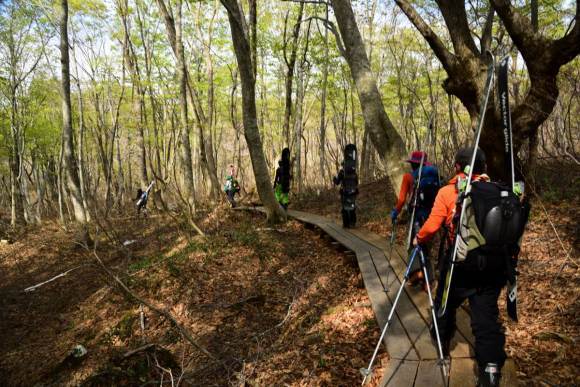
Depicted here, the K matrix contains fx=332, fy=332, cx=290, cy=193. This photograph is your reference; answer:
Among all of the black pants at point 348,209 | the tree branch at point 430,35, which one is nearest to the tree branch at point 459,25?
the tree branch at point 430,35

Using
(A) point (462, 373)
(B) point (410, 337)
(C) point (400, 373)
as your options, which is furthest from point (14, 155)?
(A) point (462, 373)

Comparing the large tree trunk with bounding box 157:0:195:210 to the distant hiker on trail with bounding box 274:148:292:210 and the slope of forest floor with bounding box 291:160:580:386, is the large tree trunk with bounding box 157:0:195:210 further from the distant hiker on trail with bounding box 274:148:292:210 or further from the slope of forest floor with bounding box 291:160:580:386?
the slope of forest floor with bounding box 291:160:580:386

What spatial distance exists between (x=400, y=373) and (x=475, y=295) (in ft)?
3.60

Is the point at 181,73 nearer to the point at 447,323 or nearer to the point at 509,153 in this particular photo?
the point at 509,153

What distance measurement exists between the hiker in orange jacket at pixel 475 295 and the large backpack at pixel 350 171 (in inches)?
218

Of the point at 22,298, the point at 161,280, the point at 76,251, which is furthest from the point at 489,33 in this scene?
the point at 76,251

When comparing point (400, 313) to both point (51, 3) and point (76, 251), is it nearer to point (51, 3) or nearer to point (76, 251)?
point (76, 251)

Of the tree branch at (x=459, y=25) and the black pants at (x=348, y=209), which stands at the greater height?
the tree branch at (x=459, y=25)

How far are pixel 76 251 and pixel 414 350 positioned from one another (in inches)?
519

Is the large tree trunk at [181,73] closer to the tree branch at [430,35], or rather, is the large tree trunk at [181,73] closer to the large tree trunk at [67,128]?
the large tree trunk at [67,128]

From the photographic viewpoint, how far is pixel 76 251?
12.8 metres

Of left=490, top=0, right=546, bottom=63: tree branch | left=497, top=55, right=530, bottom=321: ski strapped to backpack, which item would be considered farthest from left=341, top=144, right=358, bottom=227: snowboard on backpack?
left=497, top=55, right=530, bottom=321: ski strapped to backpack

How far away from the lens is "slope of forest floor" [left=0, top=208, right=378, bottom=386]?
4.58m

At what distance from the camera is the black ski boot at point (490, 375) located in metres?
2.82
